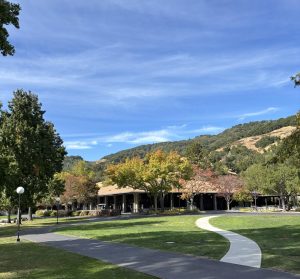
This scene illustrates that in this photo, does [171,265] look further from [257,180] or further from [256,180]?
[256,180]

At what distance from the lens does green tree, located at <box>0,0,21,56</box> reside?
11.8 metres

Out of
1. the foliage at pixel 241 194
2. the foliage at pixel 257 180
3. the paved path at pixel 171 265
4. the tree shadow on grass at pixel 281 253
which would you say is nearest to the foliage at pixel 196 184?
the foliage at pixel 241 194

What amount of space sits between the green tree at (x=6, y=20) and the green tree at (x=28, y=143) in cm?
2499

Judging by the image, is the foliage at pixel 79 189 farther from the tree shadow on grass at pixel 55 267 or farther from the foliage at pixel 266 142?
the foliage at pixel 266 142

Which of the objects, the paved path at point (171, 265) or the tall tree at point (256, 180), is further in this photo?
the tall tree at point (256, 180)

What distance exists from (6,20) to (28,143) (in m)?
27.3

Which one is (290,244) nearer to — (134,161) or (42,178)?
(42,178)

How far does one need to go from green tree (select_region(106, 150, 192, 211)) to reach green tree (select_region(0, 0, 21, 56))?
1570 inches

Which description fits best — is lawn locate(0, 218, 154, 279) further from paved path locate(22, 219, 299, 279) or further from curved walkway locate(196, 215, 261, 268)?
curved walkway locate(196, 215, 261, 268)

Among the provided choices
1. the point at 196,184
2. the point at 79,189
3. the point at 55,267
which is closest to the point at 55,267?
the point at 55,267

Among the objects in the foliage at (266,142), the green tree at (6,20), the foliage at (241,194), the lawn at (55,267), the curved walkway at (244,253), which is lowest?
the lawn at (55,267)

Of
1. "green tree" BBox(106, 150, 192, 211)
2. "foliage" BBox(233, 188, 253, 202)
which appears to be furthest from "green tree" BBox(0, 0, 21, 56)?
"foliage" BBox(233, 188, 253, 202)

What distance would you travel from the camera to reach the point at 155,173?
170ft

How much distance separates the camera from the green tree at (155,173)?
51.8m
